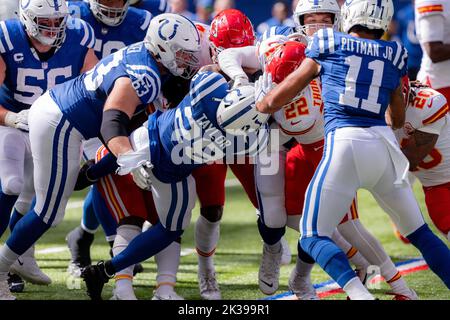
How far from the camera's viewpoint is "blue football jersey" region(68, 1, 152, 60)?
6.23 m

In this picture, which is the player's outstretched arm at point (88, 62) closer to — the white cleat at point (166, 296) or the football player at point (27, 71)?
the football player at point (27, 71)

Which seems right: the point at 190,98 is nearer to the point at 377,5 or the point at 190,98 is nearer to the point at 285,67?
the point at 285,67

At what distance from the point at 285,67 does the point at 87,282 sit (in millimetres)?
1506

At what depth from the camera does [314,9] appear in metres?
5.12

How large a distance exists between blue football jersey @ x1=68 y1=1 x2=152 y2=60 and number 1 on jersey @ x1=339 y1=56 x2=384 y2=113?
2.24 metres

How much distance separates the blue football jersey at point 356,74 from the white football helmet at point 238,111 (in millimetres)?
363

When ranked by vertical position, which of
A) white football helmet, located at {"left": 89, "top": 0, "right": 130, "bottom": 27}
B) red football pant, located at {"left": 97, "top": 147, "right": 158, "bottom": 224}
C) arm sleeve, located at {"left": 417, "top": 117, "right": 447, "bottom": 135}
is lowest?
red football pant, located at {"left": 97, "top": 147, "right": 158, "bottom": 224}

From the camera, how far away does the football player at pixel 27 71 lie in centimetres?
536

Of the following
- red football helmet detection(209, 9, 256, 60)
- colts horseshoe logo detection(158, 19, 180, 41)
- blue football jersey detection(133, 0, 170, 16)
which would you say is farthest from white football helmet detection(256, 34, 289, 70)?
blue football jersey detection(133, 0, 170, 16)

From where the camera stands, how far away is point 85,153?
5.76 meters

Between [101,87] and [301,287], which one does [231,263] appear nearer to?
[301,287]

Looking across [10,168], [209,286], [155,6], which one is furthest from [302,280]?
[155,6]

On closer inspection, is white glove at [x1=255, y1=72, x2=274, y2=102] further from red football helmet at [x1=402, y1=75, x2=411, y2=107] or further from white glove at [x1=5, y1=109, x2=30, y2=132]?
white glove at [x1=5, y1=109, x2=30, y2=132]
